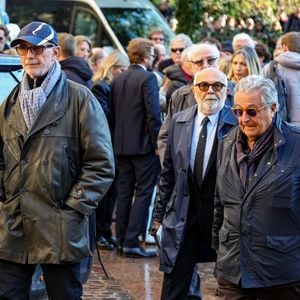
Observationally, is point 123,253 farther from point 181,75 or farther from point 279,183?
point 279,183

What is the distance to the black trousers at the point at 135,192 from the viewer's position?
10.9m

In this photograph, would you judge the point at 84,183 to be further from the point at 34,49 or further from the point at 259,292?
the point at 259,292

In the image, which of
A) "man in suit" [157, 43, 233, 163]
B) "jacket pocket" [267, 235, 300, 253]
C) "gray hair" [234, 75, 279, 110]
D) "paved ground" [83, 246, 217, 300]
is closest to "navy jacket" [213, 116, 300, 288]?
"jacket pocket" [267, 235, 300, 253]

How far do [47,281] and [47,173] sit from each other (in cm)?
63

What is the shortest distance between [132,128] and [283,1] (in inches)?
520

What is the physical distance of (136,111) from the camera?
435 inches

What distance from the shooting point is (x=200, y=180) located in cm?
743

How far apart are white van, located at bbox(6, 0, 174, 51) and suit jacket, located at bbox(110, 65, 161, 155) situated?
8.53 metres

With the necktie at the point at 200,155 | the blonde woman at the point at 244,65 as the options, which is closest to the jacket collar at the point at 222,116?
the necktie at the point at 200,155

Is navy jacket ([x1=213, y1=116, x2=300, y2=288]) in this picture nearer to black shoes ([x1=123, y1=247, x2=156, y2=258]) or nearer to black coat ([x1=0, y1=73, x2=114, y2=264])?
black coat ([x1=0, y1=73, x2=114, y2=264])

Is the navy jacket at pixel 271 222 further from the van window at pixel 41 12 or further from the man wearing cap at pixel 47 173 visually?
the van window at pixel 41 12

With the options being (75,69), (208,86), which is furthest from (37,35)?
(75,69)

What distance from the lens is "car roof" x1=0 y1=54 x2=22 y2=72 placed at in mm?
7473

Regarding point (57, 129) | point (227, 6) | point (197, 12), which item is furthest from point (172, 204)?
point (227, 6)
